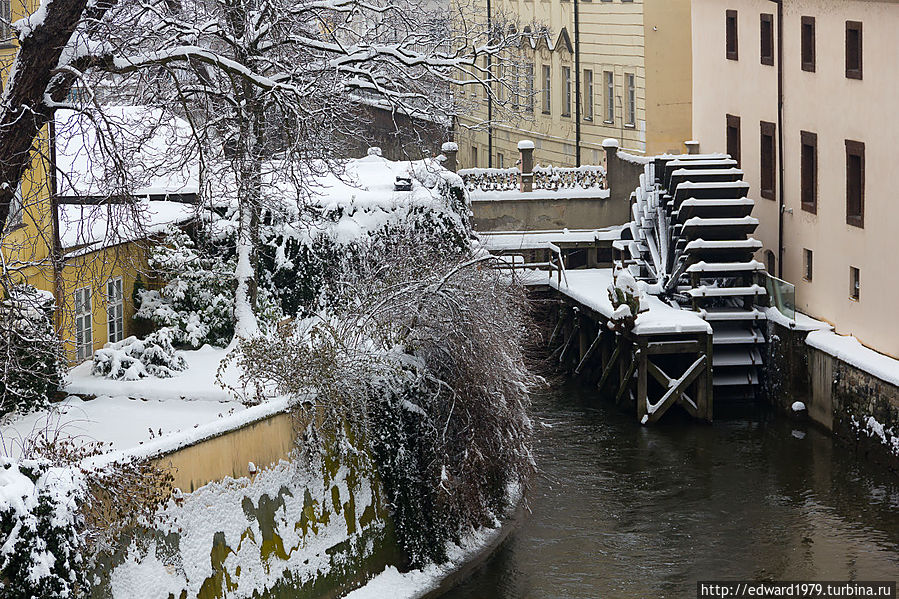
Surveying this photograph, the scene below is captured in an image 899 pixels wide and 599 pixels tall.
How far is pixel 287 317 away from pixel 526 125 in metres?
23.4

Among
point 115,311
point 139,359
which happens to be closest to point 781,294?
point 115,311

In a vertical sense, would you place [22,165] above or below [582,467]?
above

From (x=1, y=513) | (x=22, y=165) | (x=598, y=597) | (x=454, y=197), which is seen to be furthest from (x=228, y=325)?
(x=1, y=513)

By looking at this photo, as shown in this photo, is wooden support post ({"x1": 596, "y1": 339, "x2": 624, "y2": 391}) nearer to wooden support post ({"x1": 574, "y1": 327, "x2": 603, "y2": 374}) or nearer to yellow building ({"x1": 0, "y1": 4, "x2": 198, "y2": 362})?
wooden support post ({"x1": 574, "y1": 327, "x2": 603, "y2": 374})

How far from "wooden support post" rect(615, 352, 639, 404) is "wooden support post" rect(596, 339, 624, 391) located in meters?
Answer: 0.40

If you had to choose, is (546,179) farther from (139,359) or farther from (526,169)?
(139,359)

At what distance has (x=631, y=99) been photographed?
40.0m

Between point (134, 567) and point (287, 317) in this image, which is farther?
point (287, 317)

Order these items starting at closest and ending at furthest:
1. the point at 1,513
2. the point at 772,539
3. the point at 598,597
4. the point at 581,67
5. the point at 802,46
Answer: the point at 1,513 → the point at 598,597 → the point at 772,539 → the point at 802,46 → the point at 581,67

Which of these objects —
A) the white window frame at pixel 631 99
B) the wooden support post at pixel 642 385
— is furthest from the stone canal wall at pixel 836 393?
the white window frame at pixel 631 99

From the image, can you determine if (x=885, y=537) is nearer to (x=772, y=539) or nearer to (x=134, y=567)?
(x=772, y=539)

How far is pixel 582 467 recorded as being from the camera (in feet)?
78.5

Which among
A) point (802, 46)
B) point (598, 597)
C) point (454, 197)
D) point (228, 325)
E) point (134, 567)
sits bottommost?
point (598, 597)

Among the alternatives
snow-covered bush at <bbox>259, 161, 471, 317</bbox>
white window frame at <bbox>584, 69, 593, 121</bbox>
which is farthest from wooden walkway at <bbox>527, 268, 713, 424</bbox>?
white window frame at <bbox>584, 69, 593, 121</bbox>
